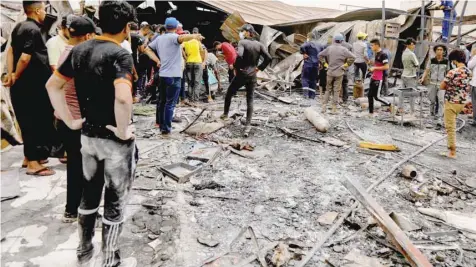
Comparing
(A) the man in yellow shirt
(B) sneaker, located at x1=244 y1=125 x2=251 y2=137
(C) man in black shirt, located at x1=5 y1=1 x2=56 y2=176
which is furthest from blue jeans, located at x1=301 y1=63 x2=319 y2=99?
(C) man in black shirt, located at x1=5 y1=1 x2=56 y2=176

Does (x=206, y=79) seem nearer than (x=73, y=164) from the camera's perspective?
No

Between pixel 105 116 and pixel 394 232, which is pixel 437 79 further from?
pixel 105 116

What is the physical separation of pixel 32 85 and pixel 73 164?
1.78 metres

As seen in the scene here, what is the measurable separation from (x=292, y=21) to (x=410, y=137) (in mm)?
9588

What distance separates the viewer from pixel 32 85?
454 cm

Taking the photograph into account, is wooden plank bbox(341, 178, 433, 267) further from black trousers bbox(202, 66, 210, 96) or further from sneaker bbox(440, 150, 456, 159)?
black trousers bbox(202, 66, 210, 96)

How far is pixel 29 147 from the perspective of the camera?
4.58 meters

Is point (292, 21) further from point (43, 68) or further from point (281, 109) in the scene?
point (43, 68)

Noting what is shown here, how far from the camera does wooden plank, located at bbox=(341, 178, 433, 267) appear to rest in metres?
3.07

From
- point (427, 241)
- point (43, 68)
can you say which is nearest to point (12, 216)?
point (43, 68)

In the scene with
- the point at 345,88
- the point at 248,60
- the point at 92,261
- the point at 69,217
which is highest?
the point at 248,60

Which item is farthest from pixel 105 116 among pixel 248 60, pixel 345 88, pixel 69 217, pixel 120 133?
pixel 345 88

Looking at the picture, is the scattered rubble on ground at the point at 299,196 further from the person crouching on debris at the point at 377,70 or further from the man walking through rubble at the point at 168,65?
the person crouching on debris at the point at 377,70

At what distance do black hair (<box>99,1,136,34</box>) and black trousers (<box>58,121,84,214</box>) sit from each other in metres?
1.23
